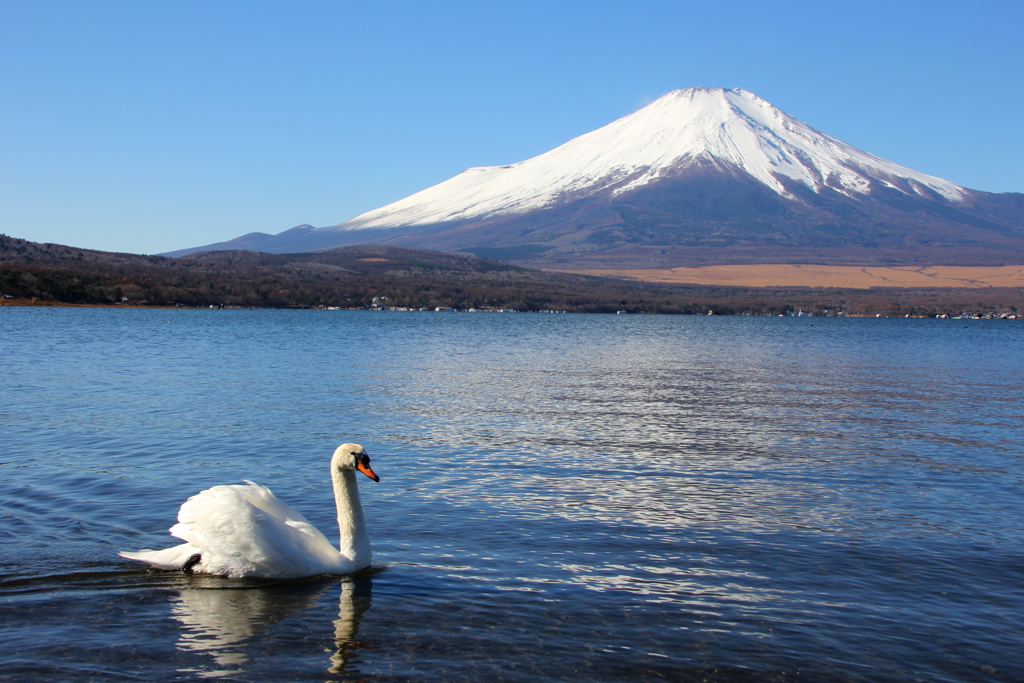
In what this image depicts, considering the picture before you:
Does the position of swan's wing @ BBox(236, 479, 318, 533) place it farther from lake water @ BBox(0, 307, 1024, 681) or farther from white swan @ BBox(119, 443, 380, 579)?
lake water @ BBox(0, 307, 1024, 681)

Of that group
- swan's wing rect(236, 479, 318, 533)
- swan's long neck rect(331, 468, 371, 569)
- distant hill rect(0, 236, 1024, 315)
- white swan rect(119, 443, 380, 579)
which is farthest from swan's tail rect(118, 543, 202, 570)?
distant hill rect(0, 236, 1024, 315)

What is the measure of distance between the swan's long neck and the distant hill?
98639 millimetres

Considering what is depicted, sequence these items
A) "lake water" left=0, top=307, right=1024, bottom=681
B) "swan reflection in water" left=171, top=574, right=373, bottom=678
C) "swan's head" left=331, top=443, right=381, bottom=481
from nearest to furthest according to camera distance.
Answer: "swan reflection in water" left=171, top=574, right=373, bottom=678 < "lake water" left=0, top=307, right=1024, bottom=681 < "swan's head" left=331, top=443, right=381, bottom=481

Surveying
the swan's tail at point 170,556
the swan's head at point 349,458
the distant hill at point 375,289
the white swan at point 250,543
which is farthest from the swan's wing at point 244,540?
the distant hill at point 375,289

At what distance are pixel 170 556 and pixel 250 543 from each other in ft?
3.22

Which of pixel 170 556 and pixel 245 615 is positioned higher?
pixel 170 556

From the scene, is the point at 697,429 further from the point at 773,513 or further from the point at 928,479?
the point at 773,513

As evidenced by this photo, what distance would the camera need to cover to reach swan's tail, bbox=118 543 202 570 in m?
8.87

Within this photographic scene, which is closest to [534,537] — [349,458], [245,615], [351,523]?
[351,523]

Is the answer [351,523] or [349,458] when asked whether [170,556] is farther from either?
[349,458]

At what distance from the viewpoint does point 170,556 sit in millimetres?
8906

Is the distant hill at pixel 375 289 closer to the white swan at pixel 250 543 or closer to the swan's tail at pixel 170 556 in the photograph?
the swan's tail at pixel 170 556

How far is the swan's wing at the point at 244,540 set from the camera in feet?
28.4

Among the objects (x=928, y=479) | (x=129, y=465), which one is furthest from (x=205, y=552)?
(x=928, y=479)
